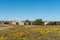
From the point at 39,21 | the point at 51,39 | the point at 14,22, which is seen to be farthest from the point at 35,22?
the point at 51,39

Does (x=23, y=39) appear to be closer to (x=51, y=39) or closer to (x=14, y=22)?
(x=51, y=39)

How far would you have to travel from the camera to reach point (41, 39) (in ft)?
76.5

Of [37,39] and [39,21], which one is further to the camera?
[39,21]

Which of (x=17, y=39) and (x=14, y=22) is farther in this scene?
(x=14, y=22)

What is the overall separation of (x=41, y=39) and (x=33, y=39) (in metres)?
1.06

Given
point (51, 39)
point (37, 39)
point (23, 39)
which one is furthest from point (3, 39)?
point (51, 39)

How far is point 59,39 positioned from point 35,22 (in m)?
54.7

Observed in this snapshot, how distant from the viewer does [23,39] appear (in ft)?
76.0

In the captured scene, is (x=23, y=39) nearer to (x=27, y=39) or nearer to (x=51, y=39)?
(x=27, y=39)

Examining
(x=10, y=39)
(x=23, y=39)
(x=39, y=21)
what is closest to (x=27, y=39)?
(x=23, y=39)

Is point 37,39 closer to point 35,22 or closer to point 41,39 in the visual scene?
point 41,39

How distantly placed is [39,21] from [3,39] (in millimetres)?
55362

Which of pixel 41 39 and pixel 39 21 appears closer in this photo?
pixel 41 39

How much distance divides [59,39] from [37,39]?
2.61 meters
